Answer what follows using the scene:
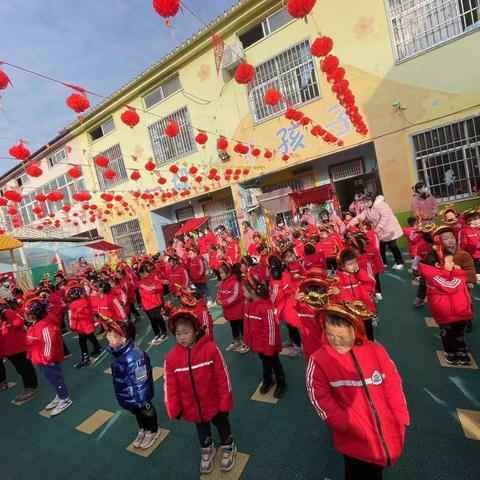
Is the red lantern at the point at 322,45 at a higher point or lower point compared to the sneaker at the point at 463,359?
higher

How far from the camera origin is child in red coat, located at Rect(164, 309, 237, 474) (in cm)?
237

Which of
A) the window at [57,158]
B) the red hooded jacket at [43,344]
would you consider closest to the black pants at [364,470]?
the red hooded jacket at [43,344]

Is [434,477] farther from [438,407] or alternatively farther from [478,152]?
[478,152]

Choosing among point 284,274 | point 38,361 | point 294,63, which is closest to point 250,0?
point 294,63

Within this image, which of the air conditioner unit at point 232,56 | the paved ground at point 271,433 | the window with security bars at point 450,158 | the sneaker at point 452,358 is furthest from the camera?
the air conditioner unit at point 232,56

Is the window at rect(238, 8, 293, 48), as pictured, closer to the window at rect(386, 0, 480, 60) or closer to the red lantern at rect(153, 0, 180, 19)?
the window at rect(386, 0, 480, 60)

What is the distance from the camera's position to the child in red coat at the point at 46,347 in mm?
3883

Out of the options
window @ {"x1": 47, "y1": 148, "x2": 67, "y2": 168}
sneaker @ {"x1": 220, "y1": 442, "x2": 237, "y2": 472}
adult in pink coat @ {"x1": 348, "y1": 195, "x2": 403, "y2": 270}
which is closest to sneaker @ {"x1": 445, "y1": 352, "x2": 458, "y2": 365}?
sneaker @ {"x1": 220, "y1": 442, "x2": 237, "y2": 472}

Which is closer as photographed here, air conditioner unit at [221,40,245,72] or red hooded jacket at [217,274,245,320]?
red hooded jacket at [217,274,245,320]

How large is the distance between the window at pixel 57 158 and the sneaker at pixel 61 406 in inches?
723

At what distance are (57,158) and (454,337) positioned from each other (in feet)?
73.2

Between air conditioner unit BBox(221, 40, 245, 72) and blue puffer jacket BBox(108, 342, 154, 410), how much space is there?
1098 cm

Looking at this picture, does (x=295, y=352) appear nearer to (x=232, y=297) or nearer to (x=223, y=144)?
(x=232, y=297)

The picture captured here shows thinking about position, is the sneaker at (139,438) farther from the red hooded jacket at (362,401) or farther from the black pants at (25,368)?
the black pants at (25,368)
